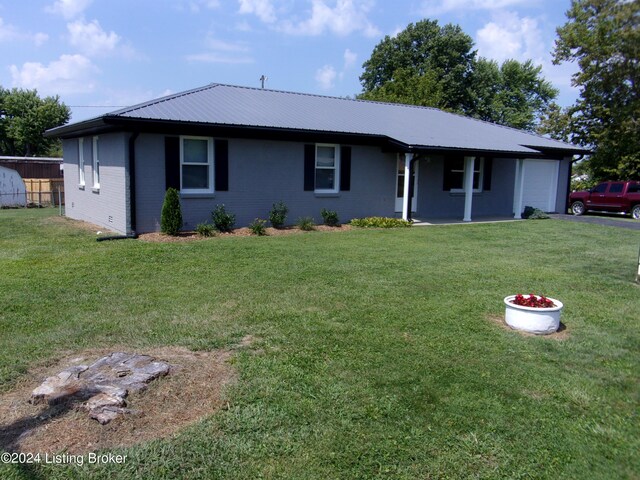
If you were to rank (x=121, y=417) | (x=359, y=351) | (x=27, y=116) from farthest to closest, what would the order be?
(x=27, y=116), (x=359, y=351), (x=121, y=417)

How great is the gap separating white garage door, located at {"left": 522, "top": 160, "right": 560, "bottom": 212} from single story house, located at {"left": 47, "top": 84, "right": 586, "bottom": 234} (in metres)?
0.07

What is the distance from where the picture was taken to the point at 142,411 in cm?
370

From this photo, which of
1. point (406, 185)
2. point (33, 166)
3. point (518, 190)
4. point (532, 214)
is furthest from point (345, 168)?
point (33, 166)

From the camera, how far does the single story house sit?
1287cm

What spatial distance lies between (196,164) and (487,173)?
1150 cm

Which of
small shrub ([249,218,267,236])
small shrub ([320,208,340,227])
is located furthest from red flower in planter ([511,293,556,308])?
small shrub ([320,208,340,227])

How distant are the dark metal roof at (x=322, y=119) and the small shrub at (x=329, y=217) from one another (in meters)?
2.37

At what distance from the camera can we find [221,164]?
45.2 feet

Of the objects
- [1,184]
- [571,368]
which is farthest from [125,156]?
[1,184]

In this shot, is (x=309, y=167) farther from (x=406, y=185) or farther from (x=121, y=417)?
(x=121, y=417)

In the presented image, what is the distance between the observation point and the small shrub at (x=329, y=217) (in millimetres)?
15234

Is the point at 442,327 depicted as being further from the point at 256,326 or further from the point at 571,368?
the point at 256,326

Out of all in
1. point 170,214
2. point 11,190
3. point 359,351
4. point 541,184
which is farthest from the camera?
point 11,190

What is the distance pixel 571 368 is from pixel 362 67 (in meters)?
45.9
